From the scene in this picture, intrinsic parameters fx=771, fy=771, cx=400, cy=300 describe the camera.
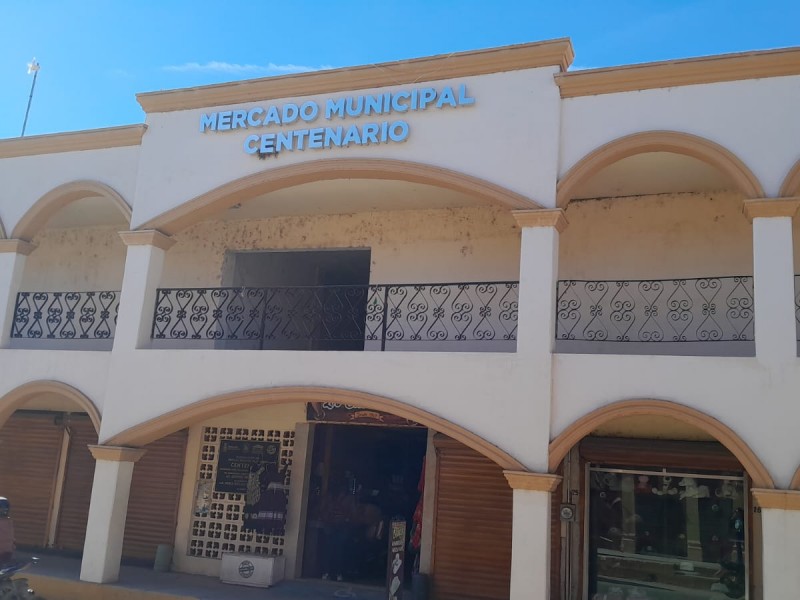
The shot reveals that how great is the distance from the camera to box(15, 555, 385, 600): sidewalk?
10.1 meters

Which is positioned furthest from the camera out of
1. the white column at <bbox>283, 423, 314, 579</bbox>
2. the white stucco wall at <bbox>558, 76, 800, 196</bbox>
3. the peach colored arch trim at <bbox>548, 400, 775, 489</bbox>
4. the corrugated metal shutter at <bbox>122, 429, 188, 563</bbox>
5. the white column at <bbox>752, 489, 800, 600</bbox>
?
the corrugated metal shutter at <bbox>122, 429, 188, 563</bbox>

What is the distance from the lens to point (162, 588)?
1060 cm

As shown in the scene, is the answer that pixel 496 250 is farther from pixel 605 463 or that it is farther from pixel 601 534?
pixel 601 534

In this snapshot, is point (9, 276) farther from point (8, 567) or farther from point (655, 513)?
point (655, 513)

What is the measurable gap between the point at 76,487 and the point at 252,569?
3880mm

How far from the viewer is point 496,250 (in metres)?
11.6

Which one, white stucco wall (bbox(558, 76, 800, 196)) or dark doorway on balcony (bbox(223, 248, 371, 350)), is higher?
white stucco wall (bbox(558, 76, 800, 196))

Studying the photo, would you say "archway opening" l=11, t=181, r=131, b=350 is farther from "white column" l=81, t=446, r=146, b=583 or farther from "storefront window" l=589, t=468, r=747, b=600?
"storefront window" l=589, t=468, r=747, b=600

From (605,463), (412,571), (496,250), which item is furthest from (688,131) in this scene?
(412,571)

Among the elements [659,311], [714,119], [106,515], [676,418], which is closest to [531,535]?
[676,418]

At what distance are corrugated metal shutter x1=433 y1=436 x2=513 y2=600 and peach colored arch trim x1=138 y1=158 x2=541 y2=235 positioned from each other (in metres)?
3.81

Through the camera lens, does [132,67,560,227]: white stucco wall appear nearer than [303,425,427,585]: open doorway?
Yes

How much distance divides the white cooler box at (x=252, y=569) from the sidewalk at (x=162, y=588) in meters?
0.12

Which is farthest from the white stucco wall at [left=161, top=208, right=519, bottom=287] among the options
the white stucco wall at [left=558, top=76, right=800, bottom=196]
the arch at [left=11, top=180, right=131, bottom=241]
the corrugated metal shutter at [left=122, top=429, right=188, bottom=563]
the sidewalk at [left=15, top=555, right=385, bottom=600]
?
the sidewalk at [left=15, top=555, right=385, bottom=600]
